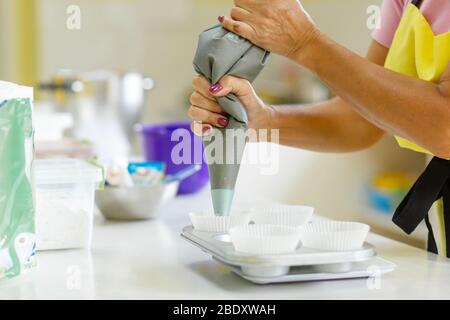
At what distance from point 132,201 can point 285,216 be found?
46 centimetres

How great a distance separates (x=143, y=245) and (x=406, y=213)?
43cm

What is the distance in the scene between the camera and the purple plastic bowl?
178cm

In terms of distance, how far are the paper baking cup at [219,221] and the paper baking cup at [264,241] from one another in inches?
4.7

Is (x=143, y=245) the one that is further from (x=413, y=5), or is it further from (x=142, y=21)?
(x=142, y=21)

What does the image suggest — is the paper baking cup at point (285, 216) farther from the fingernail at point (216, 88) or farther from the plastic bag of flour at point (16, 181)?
the plastic bag of flour at point (16, 181)

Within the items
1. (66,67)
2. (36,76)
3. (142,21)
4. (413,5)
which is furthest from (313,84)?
(413,5)

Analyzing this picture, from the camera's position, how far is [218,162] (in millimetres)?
1119

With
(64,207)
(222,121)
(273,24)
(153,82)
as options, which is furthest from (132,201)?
(153,82)

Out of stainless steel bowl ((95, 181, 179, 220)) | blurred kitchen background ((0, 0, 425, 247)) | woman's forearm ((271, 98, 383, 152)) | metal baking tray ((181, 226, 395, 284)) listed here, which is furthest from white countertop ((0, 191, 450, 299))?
blurred kitchen background ((0, 0, 425, 247))

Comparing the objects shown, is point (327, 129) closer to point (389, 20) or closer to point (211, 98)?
point (389, 20)

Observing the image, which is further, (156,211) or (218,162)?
(156,211)

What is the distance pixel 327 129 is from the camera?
59.0 inches

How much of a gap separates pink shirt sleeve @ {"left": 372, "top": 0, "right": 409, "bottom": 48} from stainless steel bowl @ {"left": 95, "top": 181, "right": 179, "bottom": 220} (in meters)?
0.49

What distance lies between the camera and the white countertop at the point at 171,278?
92cm
